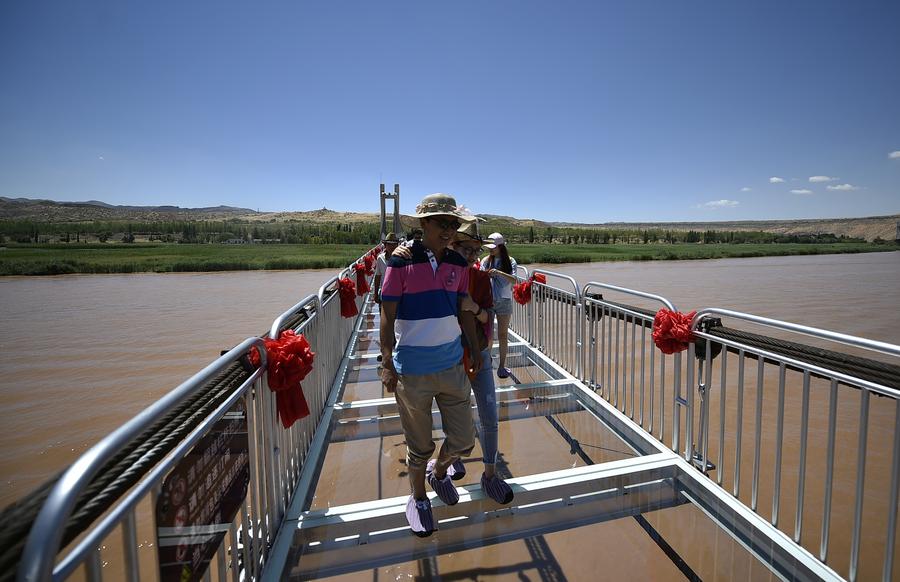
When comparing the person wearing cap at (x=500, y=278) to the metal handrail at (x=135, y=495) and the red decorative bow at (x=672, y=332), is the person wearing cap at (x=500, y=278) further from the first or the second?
the metal handrail at (x=135, y=495)

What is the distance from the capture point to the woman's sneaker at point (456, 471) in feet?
10.5

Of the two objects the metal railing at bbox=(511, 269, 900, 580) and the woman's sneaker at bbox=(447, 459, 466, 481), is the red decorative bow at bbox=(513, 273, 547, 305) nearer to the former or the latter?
the metal railing at bbox=(511, 269, 900, 580)

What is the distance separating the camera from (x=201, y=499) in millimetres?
1568

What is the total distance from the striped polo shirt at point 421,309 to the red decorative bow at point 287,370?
1.72 feet

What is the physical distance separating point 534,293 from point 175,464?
5.16 m

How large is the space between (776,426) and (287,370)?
375cm

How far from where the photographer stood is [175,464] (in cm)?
138

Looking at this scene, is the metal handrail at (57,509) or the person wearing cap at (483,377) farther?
the person wearing cap at (483,377)

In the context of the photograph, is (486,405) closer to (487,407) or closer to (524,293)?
(487,407)

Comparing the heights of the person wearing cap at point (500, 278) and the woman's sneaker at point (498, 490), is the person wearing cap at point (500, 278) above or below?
above

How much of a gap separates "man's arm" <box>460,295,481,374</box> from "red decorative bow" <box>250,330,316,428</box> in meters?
0.90

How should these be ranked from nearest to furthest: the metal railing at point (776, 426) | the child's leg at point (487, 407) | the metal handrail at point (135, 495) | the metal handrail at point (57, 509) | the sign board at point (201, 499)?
the metal handrail at point (57, 509), the metal handrail at point (135, 495), the sign board at point (201, 499), the metal railing at point (776, 426), the child's leg at point (487, 407)

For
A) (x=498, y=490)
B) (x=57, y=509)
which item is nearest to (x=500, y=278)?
(x=498, y=490)

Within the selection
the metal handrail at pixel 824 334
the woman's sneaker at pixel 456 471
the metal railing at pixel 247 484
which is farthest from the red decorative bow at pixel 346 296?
the metal handrail at pixel 824 334
